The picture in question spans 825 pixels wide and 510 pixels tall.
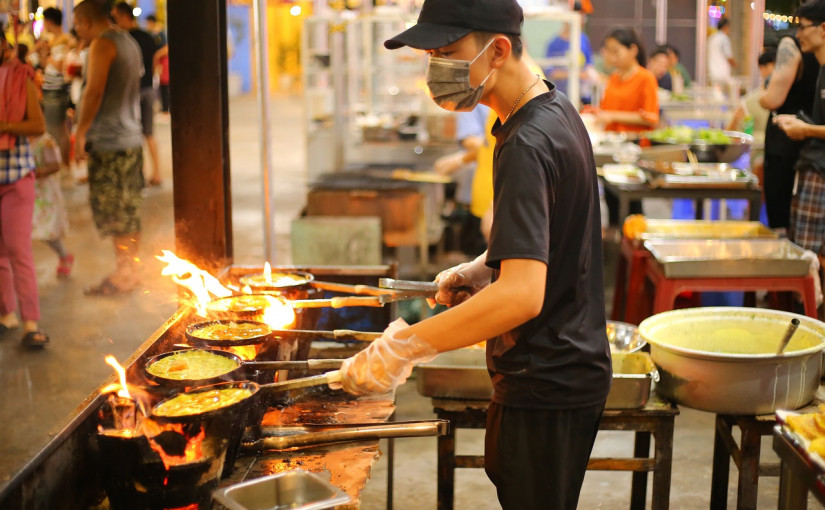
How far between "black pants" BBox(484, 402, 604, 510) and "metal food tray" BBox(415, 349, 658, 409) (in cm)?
79

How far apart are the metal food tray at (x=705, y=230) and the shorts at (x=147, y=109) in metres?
8.48

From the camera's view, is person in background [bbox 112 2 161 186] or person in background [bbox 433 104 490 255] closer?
person in background [bbox 433 104 490 255]

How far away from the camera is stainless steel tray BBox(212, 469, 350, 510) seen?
215 centimetres

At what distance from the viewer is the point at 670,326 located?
152 inches

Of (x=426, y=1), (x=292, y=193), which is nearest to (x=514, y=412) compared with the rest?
(x=426, y=1)

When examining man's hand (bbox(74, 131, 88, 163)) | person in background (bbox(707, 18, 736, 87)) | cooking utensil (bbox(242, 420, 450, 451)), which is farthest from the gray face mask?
person in background (bbox(707, 18, 736, 87))

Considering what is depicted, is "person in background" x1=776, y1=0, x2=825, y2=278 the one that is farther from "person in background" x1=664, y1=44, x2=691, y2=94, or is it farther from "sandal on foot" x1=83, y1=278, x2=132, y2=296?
"person in background" x1=664, y1=44, x2=691, y2=94

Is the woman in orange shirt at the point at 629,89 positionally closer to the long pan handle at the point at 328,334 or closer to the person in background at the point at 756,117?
the person in background at the point at 756,117

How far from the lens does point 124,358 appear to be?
6547mm

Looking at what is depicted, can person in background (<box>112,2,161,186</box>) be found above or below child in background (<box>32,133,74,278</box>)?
above

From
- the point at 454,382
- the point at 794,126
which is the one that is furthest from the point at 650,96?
the point at 454,382

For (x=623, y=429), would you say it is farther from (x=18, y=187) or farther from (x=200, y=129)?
(x=18, y=187)

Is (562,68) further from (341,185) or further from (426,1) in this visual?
(426,1)

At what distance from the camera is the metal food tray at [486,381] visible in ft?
10.7
